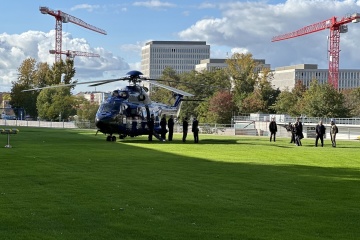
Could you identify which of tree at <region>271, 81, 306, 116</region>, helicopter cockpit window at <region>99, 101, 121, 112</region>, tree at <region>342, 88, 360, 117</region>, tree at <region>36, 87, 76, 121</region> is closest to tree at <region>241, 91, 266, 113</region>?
tree at <region>271, 81, 306, 116</region>

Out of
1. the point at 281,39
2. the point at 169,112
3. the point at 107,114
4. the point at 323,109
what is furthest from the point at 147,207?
the point at 281,39

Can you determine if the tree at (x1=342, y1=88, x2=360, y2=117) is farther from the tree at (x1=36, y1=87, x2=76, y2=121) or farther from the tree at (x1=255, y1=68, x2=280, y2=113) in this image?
the tree at (x1=36, y1=87, x2=76, y2=121)

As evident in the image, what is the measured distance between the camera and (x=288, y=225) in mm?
9781

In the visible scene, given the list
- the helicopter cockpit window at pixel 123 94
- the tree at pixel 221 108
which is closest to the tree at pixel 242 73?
the tree at pixel 221 108

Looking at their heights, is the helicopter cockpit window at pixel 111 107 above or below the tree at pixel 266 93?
below

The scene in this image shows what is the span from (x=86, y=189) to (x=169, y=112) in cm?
3077

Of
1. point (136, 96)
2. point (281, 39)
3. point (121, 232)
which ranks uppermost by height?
point (281, 39)

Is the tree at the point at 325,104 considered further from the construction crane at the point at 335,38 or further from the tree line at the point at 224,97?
the construction crane at the point at 335,38

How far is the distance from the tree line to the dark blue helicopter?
162 feet

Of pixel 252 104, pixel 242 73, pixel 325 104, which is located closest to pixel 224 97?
pixel 252 104

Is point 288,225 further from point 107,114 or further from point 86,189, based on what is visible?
point 107,114

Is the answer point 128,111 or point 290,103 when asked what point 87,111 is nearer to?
point 290,103

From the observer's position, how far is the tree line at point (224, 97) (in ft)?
292

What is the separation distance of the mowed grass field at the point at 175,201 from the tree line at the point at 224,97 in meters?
68.8
